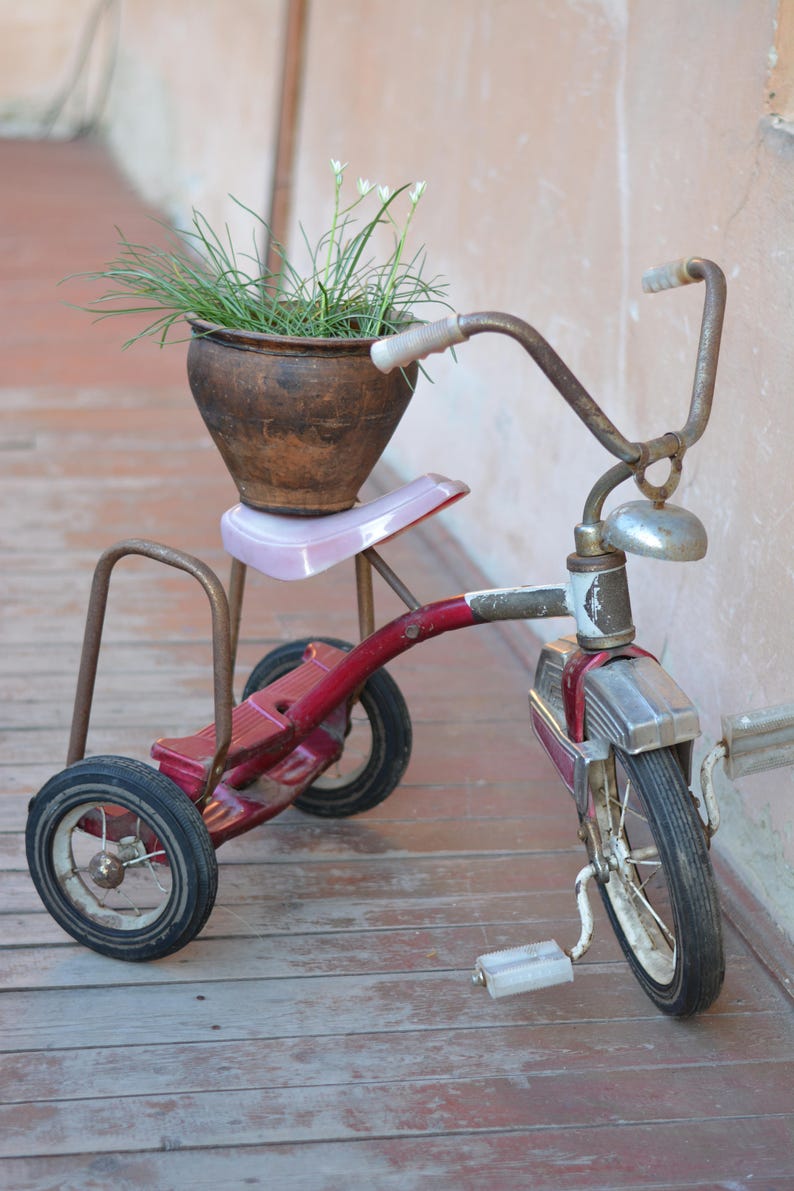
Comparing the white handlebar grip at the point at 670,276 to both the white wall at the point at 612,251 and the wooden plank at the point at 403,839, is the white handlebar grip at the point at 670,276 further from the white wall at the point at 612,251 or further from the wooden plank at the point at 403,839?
the wooden plank at the point at 403,839

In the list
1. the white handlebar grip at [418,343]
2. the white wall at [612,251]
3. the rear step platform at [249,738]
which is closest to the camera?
the white handlebar grip at [418,343]

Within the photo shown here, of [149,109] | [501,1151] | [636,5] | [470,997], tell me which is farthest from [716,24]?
[149,109]

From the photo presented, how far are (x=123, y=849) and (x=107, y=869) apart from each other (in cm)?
4

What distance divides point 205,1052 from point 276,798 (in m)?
0.39

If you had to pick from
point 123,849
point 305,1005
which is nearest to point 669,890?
point 305,1005

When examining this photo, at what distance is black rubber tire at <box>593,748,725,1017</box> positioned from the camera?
150 centimetres

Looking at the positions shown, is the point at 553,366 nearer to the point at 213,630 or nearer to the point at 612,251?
the point at 213,630

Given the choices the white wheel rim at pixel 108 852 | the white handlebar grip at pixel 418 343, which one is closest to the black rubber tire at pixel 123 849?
the white wheel rim at pixel 108 852

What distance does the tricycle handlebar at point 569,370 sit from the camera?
1.34 m

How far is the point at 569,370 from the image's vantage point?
1.42 meters

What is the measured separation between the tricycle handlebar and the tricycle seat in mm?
311

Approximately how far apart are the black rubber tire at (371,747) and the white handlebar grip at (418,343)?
0.73 m

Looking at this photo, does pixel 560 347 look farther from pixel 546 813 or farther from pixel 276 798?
pixel 276 798

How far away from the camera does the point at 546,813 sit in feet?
7.27
